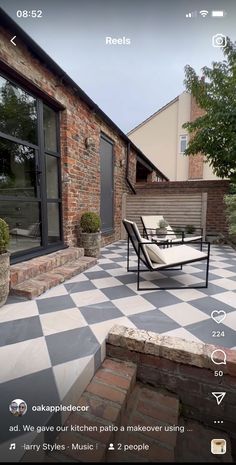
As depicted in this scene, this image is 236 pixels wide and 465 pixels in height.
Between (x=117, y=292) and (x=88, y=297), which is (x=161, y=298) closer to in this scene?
(x=117, y=292)

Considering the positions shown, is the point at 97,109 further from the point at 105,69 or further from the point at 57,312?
the point at 57,312

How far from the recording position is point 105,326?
5.50 ft

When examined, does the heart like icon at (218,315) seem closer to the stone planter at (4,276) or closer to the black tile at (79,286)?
the black tile at (79,286)

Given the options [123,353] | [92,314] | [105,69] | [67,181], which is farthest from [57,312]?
[67,181]

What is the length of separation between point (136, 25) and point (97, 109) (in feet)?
10.8

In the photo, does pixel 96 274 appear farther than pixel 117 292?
Yes

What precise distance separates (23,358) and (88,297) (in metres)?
0.97

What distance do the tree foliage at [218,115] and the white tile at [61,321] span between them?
519cm

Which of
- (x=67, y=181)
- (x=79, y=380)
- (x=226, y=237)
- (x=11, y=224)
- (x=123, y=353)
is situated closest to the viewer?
(x=79, y=380)

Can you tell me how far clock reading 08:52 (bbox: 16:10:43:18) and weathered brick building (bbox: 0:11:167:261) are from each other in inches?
46.1

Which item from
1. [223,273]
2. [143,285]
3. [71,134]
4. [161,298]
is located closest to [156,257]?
[143,285]

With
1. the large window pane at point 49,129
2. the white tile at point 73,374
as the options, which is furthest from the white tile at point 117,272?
the large window pane at point 49,129

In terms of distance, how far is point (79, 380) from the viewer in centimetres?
118

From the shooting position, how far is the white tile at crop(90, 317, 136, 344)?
154 cm
